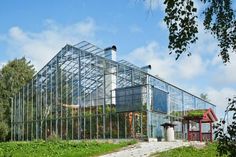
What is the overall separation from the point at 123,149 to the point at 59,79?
1347 cm

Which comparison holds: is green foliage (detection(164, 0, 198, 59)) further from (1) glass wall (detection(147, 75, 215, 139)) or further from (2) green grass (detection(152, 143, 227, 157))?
(1) glass wall (detection(147, 75, 215, 139))

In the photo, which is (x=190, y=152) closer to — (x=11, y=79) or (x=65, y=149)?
(x=65, y=149)

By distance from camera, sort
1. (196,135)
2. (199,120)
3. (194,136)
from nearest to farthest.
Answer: (199,120), (196,135), (194,136)

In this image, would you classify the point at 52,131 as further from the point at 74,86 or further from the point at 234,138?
the point at 234,138

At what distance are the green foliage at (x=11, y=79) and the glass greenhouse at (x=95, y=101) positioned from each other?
6.31 m

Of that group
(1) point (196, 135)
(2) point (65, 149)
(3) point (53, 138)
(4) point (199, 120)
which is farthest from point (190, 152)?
(3) point (53, 138)

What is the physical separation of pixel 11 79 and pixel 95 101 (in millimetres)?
18994

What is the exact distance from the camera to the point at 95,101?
3169cm

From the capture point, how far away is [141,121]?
2903cm

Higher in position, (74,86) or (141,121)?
(74,86)

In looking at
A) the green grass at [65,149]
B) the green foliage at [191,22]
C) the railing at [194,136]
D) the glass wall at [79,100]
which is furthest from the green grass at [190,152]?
the green foliage at [191,22]

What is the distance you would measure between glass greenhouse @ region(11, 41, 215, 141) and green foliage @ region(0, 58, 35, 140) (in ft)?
20.7

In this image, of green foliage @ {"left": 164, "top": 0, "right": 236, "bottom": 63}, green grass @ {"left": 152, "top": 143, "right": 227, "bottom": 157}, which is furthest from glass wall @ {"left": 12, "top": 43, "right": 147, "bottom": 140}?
green foliage @ {"left": 164, "top": 0, "right": 236, "bottom": 63}

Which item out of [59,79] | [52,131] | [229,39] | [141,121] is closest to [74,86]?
[59,79]
